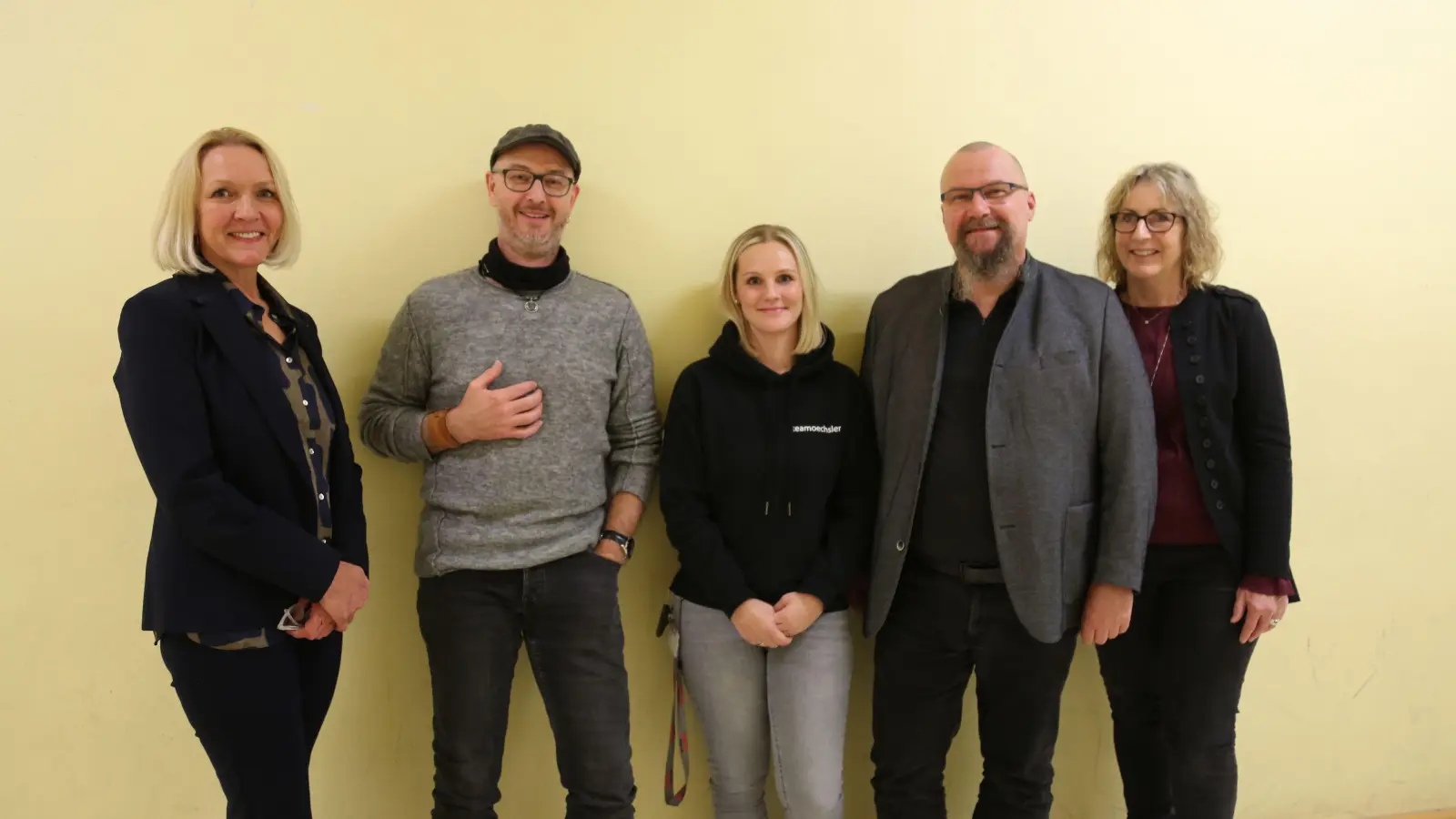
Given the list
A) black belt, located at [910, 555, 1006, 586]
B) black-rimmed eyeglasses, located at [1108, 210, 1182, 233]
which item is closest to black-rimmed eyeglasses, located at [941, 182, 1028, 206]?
black-rimmed eyeglasses, located at [1108, 210, 1182, 233]

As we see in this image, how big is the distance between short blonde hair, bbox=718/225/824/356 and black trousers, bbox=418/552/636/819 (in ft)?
2.26

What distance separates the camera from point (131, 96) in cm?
200

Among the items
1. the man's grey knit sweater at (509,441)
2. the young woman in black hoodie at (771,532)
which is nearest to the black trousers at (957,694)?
the young woman in black hoodie at (771,532)

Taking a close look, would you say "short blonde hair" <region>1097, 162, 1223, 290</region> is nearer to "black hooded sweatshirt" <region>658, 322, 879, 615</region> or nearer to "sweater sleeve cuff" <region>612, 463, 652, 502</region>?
"black hooded sweatshirt" <region>658, 322, 879, 615</region>

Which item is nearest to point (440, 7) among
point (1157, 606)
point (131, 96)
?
point (131, 96)

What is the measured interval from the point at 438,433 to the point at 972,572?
1.27 metres

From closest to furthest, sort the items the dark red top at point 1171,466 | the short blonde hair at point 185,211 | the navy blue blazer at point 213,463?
the navy blue blazer at point 213,463
the short blonde hair at point 185,211
the dark red top at point 1171,466

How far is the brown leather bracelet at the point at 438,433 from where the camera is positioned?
1.90 metres

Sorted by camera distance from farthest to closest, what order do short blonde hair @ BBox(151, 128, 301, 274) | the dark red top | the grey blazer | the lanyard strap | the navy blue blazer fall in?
the lanyard strap → the dark red top → the grey blazer → short blonde hair @ BBox(151, 128, 301, 274) → the navy blue blazer

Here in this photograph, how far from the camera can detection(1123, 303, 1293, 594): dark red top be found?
197cm

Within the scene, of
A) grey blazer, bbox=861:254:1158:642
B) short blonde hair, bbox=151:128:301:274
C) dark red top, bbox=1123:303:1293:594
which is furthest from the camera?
dark red top, bbox=1123:303:1293:594

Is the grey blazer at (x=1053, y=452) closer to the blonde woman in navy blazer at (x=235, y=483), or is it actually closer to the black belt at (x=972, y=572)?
the black belt at (x=972, y=572)

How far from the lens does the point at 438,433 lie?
1897 mm

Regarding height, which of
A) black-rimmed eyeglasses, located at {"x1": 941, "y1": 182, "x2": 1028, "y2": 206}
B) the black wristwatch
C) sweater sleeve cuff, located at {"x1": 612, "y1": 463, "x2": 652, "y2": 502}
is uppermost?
black-rimmed eyeglasses, located at {"x1": 941, "y1": 182, "x2": 1028, "y2": 206}
